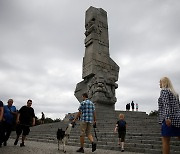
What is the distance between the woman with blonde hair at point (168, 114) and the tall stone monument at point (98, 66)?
1300cm

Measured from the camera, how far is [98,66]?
18562 millimetres

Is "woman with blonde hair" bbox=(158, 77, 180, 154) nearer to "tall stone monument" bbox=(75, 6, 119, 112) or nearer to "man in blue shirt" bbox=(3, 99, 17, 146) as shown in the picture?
"man in blue shirt" bbox=(3, 99, 17, 146)

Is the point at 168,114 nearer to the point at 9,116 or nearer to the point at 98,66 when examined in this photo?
the point at 9,116

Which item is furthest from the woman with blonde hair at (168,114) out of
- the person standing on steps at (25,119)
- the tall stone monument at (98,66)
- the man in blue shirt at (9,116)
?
the tall stone monument at (98,66)

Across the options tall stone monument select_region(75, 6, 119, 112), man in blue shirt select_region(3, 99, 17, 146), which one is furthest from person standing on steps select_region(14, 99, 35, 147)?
tall stone monument select_region(75, 6, 119, 112)

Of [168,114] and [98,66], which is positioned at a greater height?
[98,66]

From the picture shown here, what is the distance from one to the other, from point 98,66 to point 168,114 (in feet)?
49.8

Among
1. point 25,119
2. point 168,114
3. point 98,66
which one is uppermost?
point 98,66

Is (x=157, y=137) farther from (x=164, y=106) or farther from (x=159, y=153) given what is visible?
(x=164, y=106)

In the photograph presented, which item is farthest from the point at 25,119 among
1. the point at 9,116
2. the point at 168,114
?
the point at 168,114

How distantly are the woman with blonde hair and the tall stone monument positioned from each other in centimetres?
1300

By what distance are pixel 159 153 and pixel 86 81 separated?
45.7ft

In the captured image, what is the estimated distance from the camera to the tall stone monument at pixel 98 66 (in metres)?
17.2

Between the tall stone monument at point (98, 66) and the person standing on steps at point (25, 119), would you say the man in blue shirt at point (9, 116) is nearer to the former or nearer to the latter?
the person standing on steps at point (25, 119)
